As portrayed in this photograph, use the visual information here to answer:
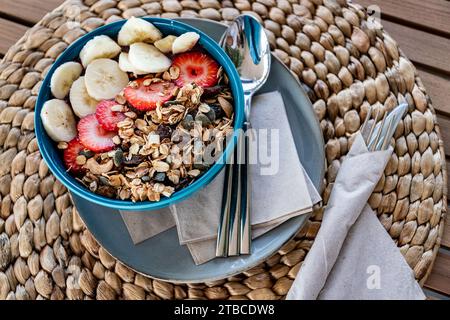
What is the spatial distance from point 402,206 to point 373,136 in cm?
10

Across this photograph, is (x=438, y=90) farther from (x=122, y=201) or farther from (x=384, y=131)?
(x=122, y=201)

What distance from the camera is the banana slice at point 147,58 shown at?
0.68m

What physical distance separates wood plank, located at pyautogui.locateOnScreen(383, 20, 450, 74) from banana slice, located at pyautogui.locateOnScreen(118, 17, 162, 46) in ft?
1.22

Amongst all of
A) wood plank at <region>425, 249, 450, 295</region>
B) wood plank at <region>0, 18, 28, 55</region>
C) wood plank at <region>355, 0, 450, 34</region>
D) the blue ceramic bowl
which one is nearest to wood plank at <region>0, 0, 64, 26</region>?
wood plank at <region>0, 18, 28, 55</region>

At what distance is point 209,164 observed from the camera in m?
0.67

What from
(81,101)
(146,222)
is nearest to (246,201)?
(146,222)

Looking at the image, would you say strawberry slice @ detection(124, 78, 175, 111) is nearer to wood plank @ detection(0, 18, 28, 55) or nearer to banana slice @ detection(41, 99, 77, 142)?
banana slice @ detection(41, 99, 77, 142)

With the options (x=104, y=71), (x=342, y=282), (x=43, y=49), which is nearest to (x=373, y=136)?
(x=342, y=282)

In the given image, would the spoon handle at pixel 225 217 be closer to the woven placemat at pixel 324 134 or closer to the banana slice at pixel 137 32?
the woven placemat at pixel 324 134

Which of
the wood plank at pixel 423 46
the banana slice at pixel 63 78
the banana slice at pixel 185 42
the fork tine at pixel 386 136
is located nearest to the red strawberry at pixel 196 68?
the banana slice at pixel 185 42

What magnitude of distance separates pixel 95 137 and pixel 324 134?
11.5 inches

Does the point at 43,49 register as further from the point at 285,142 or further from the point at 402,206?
the point at 402,206

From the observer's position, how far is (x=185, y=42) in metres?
0.70

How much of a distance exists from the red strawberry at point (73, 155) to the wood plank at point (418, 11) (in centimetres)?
48
